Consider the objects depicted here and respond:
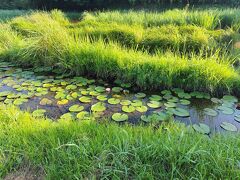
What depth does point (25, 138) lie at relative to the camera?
2.31 m

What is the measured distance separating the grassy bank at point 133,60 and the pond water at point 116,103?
0.60ft

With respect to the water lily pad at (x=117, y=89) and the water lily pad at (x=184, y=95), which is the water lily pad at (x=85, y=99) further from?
the water lily pad at (x=184, y=95)

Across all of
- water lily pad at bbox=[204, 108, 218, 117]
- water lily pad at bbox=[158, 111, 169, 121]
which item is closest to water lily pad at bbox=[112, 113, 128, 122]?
water lily pad at bbox=[158, 111, 169, 121]

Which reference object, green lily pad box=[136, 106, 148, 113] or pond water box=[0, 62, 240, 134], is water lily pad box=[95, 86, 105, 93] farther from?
green lily pad box=[136, 106, 148, 113]

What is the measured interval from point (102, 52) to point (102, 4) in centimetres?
829

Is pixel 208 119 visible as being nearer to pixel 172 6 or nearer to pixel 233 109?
pixel 233 109

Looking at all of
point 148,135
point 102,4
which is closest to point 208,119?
point 148,135

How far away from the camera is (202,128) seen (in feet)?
9.05

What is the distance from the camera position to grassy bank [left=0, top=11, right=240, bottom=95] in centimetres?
356

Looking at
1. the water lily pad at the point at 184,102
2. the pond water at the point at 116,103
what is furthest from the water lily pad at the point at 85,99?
the water lily pad at the point at 184,102

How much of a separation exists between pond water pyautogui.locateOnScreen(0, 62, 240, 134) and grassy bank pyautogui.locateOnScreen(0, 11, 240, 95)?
0.18 meters

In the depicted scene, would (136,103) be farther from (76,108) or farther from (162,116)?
(76,108)

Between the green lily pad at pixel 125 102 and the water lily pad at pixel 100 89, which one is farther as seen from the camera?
the water lily pad at pixel 100 89

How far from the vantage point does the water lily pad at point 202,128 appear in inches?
106
